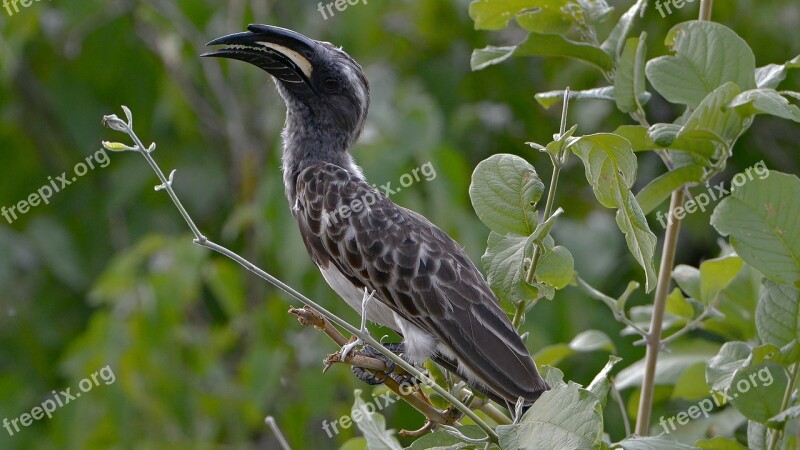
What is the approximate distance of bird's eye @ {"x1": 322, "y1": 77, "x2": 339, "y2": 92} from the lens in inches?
139

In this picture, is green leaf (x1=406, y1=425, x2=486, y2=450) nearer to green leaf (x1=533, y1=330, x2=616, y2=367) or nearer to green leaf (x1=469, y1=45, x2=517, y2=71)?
green leaf (x1=533, y1=330, x2=616, y2=367)

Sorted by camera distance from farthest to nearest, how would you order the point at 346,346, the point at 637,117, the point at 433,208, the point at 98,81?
the point at 98,81 < the point at 433,208 < the point at 637,117 < the point at 346,346

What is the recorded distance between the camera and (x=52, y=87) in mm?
6254

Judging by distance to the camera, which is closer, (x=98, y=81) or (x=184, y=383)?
(x=184, y=383)

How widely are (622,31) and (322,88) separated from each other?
153 cm

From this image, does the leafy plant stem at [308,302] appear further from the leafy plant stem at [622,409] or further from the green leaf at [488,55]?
the green leaf at [488,55]

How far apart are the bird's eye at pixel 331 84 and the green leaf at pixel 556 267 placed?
1.70 meters

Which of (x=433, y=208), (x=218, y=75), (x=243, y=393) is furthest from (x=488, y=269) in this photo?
(x=218, y=75)

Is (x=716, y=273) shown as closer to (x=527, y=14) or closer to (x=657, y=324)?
(x=657, y=324)

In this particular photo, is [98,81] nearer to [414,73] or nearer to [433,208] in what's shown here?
[414,73]

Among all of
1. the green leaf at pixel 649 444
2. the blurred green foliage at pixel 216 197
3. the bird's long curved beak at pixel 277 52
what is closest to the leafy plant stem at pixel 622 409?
the green leaf at pixel 649 444

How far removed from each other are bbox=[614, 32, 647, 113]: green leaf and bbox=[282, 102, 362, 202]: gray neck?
4.77ft

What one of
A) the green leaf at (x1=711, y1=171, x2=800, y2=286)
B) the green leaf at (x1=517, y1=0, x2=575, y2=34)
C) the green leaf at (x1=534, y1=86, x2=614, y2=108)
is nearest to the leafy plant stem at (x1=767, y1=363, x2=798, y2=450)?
the green leaf at (x1=711, y1=171, x2=800, y2=286)

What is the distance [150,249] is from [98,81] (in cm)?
186
